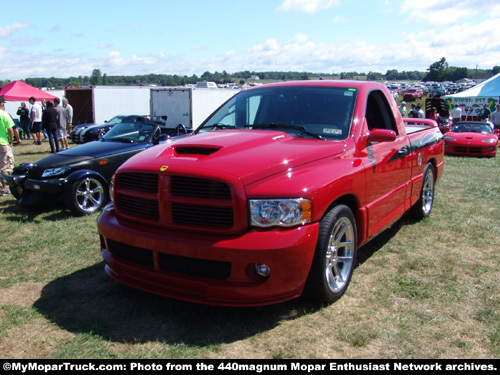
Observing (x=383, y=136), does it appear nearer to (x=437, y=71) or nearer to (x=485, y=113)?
(x=485, y=113)

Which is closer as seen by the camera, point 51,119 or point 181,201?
point 181,201

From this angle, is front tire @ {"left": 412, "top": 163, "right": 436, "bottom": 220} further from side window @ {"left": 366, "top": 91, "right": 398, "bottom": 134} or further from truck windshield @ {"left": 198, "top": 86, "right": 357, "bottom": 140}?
truck windshield @ {"left": 198, "top": 86, "right": 357, "bottom": 140}

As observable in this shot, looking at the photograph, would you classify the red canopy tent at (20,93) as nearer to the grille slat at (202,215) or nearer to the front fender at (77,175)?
the front fender at (77,175)

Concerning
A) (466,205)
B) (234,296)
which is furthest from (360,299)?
(466,205)

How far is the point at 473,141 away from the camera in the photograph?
47.0 ft

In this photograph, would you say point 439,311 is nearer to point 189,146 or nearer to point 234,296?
point 234,296

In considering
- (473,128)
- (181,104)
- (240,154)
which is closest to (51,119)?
(181,104)

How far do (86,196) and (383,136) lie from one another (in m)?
4.81

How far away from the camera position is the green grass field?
115 inches

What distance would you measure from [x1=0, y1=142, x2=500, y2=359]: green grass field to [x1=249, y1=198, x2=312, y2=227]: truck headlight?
839mm

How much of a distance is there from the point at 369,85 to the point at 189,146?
225 cm

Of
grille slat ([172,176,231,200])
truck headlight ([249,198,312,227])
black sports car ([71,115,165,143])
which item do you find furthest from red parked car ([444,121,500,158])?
grille slat ([172,176,231,200])

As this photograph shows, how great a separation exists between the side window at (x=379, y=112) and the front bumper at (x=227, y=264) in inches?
75.3

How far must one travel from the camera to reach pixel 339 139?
12.7 feet
